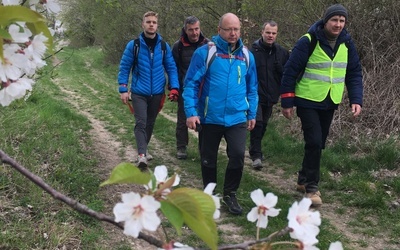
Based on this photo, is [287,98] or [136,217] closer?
[136,217]

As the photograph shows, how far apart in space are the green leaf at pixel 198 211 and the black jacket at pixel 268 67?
6.02 metres

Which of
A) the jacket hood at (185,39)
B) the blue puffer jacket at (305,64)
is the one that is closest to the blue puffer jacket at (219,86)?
the blue puffer jacket at (305,64)

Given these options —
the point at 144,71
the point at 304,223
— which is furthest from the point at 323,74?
the point at 304,223

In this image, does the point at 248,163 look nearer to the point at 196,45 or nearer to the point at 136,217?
the point at 196,45

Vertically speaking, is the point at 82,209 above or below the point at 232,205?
above

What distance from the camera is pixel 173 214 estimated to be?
3.20ft

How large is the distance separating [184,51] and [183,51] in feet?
0.05

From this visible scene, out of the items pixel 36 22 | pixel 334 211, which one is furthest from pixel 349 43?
pixel 36 22

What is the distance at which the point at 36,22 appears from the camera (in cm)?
108

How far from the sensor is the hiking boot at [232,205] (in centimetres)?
492

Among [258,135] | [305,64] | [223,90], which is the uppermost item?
[305,64]

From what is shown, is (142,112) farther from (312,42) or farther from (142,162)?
(312,42)

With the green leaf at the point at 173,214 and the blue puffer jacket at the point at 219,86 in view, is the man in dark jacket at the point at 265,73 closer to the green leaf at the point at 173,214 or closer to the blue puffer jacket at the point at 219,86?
the blue puffer jacket at the point at 219,86

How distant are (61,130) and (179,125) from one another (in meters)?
1.93
